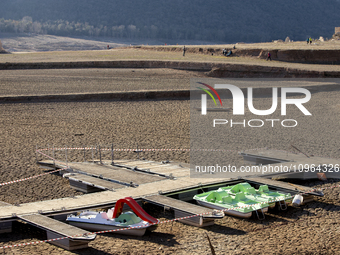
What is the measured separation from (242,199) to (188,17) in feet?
476

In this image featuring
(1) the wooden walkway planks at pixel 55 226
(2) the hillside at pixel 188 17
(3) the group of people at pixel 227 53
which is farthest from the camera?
(2) the hillside at pixel 188 17

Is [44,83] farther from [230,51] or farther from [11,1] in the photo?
[11,1]

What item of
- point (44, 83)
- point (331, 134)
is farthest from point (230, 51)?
point (331, 134)

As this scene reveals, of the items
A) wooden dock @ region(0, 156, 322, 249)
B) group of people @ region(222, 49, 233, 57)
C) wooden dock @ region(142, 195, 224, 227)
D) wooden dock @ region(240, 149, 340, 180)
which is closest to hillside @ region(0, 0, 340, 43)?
group of people @ region(222, 49, 233, 57)

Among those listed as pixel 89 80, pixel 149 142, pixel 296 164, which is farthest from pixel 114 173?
pixel 89 80

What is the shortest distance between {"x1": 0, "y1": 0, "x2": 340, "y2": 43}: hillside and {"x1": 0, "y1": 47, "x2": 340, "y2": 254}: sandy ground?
365ft

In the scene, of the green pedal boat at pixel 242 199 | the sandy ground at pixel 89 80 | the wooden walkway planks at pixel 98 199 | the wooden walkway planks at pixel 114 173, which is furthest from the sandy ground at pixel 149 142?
the wooden walkway planks at pixel 114 173

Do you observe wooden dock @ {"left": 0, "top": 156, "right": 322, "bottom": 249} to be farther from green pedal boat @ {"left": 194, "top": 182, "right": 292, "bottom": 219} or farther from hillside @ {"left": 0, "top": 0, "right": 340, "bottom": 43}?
hillside @ {"left": 0, "top": 0, "right": 340, "bottom": 43}

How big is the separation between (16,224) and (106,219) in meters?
1.37

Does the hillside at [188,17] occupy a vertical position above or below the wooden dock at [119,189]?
above

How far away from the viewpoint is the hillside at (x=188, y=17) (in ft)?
445

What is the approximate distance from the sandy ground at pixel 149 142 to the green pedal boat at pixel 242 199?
165 millimetres

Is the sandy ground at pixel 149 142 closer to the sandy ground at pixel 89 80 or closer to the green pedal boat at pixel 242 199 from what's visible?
the sandy ground at pixel 89 80

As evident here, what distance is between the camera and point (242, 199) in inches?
262
